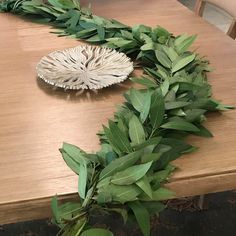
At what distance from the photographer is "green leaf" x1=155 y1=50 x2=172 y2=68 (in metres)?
1.03

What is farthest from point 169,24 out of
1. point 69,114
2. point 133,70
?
point 69,114

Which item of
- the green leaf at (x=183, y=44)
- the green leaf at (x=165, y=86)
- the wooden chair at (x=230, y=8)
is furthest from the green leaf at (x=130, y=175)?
the wooden chair at (x=230, y=8)

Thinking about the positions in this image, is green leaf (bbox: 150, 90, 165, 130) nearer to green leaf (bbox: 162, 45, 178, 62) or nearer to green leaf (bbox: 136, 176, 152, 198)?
green leaf (bbox: 136, 176, 152, 198)

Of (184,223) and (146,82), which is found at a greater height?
(146,82)

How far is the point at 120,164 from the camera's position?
26.7 inches

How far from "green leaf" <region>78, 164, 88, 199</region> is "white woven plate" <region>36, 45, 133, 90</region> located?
339 millimetres

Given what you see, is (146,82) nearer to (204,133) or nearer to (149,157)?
(204,133)

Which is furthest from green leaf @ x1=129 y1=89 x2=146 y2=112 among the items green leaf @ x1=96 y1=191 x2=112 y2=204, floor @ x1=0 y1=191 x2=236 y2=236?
floor @ x1=0 y1=191 x2=236 y2=236

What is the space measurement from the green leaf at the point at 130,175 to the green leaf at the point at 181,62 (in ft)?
1.27

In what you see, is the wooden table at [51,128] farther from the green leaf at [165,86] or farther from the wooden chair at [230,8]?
the wooden chair at [230,8]

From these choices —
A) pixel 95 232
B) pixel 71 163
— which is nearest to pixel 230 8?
pixel 71 163

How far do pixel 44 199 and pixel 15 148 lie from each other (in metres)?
0.15

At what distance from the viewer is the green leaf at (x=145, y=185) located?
2.13ft

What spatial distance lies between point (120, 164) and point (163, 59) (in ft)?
1.45
